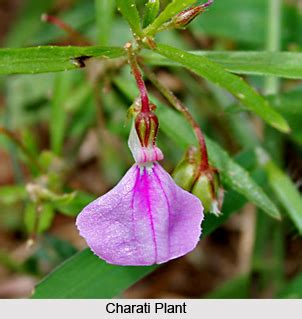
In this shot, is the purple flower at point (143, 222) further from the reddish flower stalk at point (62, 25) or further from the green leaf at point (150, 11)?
the reddish flower stalk at point (62, 25)

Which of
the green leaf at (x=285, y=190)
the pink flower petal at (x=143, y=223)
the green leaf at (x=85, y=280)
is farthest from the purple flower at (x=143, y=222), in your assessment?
the green leaf at (x=285, y=190)

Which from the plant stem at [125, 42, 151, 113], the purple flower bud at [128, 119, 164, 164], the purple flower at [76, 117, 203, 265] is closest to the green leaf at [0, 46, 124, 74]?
the plant stem at [125, 42, 151, 113]

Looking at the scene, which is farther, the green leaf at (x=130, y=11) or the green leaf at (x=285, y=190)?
the green leaf at (x=285, y=190)

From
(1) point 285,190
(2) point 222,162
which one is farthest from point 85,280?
(1) point 285,190

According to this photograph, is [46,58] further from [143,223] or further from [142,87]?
[143,223]

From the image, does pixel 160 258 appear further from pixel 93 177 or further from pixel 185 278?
pixel 93 177
